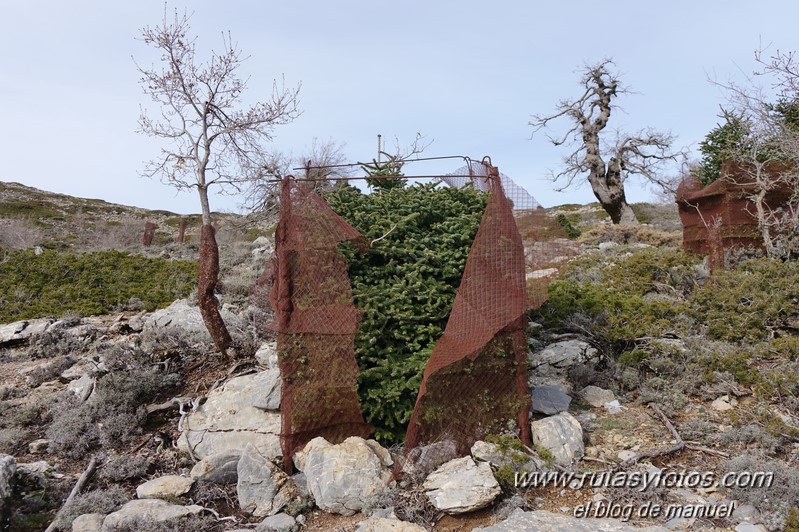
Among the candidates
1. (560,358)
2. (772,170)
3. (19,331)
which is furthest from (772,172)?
(19,331)

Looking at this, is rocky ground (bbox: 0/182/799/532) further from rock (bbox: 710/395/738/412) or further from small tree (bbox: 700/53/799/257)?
small tree (bbox: 700/53/799/257)

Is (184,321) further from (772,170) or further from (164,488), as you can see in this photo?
(772,170)

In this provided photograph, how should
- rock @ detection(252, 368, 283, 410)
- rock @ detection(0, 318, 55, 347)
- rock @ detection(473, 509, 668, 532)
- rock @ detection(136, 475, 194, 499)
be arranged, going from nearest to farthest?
1. rock @ detection(473, 509, 668, 532)
2. rock @ detection(136, 475, 194, 499)
3. rock @ detection(252, 368, 283, 410)
4. rock @ detection(0, 318, 55, 347)

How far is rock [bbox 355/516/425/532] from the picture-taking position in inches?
141

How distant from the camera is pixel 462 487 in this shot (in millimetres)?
3938

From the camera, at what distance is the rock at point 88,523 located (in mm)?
4043

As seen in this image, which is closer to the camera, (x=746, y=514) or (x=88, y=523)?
(x=746, y=514)

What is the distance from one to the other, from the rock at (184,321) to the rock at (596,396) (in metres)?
4.66

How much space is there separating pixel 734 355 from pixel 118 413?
6368 millimetres

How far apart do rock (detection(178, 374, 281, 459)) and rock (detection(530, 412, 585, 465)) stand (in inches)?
89.0

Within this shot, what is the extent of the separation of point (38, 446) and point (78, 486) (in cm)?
134

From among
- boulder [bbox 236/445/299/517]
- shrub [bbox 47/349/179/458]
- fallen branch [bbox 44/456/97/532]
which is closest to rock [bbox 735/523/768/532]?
boulder [bbox 236/445/299/517]

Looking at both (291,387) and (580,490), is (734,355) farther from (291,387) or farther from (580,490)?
(291,387)

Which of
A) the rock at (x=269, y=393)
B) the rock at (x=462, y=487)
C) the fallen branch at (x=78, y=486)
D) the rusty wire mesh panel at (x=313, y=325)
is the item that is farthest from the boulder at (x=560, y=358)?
the fallen branch at (x=78, y=486)
